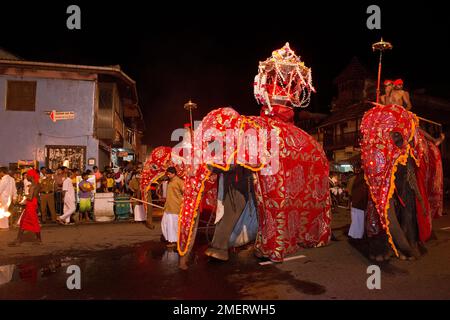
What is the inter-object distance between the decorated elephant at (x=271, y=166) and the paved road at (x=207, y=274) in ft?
1.33

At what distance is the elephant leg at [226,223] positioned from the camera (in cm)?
568

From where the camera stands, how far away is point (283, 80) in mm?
6820

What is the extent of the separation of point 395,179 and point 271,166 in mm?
2019

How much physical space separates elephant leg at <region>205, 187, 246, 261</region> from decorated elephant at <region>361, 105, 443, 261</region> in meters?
1.95

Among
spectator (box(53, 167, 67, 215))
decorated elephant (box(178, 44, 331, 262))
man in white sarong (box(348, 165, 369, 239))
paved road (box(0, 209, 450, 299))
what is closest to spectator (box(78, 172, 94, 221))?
spectator (box(53, 167, 67, 215))

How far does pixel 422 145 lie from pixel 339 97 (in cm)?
3341

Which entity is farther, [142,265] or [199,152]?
[142,265]

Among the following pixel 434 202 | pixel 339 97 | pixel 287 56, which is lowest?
pixel 434 202

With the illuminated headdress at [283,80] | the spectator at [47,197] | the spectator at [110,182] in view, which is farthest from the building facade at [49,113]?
the illuminated headdress at [283,80]

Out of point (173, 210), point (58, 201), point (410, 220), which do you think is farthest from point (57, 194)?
point (410, 220)

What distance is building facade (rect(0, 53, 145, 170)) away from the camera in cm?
1711

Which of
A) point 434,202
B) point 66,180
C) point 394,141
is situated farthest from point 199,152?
point 66,180
